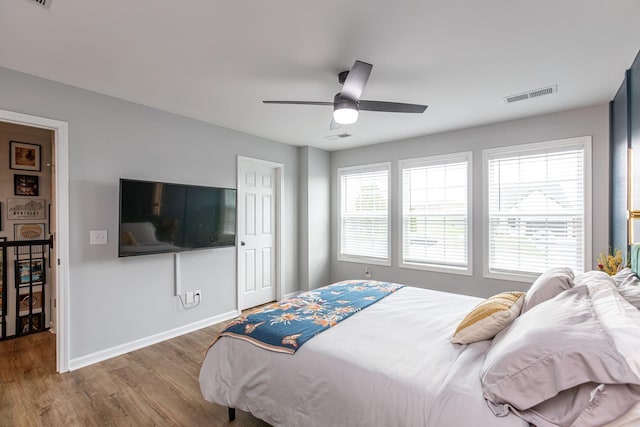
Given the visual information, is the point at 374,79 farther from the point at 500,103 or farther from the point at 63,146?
the point at 63,146

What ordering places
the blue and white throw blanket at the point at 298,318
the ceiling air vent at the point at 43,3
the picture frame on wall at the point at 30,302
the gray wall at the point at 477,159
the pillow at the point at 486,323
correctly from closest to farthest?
1. the pillow at the point at 486,323
2. the ceiling air vent at the point at 43,3
3. the blue and white throw blanket at the point at 298,318
4. the gray wall at the point at 477,159
5. the picture frame on wall at the point at 30,302

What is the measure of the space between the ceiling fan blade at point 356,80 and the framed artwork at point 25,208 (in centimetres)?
395

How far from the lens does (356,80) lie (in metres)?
2.18

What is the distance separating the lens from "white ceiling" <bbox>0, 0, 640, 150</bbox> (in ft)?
5.97

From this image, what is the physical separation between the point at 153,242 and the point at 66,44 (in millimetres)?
1791

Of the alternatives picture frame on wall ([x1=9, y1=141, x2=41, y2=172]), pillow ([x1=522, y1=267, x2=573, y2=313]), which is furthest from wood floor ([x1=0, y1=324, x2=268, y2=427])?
picture frame on wall ([x1=9, y1=141, x2=41, y2=172])

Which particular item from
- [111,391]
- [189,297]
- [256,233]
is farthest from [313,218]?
[111,391]

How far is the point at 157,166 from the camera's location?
3.46m

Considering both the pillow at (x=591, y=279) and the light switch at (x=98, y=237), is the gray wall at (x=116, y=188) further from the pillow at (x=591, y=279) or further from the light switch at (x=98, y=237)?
the pillow at (x=591, y=279)

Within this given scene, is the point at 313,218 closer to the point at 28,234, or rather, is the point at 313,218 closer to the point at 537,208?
the point at 537,208

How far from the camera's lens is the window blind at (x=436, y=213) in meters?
4.28

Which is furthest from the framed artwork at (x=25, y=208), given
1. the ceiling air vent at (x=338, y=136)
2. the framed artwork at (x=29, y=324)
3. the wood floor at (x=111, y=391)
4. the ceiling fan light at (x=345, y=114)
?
the ceiling fan light at (x=345, y=114)

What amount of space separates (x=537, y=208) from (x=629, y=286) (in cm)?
222

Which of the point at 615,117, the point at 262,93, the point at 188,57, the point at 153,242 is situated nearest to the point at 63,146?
the point at 153,242
